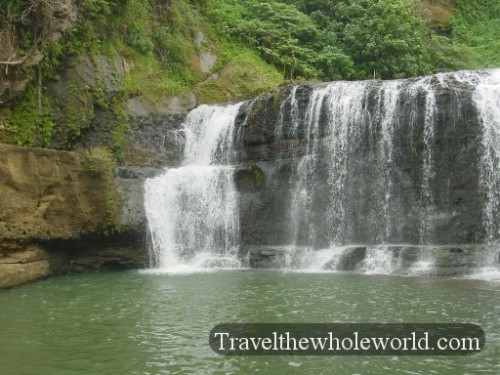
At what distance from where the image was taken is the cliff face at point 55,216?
1366 centimetres

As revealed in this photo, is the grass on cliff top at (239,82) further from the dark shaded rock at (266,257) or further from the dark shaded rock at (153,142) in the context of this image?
the dark shaded rock at (266,257)

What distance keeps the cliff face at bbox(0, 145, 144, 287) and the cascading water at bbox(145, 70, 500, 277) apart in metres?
1.45

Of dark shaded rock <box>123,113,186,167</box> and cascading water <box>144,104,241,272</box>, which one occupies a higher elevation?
dark shaded rock <box>123,113,186,167</box>

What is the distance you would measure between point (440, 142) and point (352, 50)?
41.4 ft

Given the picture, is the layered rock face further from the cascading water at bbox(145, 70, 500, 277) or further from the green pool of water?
the green pool of water

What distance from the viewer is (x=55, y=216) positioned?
15227mm

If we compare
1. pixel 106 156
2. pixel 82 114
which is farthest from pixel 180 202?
pixel 82 114

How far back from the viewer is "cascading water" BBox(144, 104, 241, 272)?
16.9 metres

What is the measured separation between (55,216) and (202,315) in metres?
7.81

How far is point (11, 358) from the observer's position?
22.8 feet

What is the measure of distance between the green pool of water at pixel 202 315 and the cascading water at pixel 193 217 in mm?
2487

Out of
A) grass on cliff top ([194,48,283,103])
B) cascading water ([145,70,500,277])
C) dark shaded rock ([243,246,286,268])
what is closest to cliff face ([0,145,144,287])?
cascading water ([145,70,500,277])

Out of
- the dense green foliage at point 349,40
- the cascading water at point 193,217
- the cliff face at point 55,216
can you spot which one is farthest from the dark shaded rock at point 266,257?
the dense green foliage at point 349,40

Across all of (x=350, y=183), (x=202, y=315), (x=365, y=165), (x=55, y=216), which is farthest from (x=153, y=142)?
(x=202, y=315)
